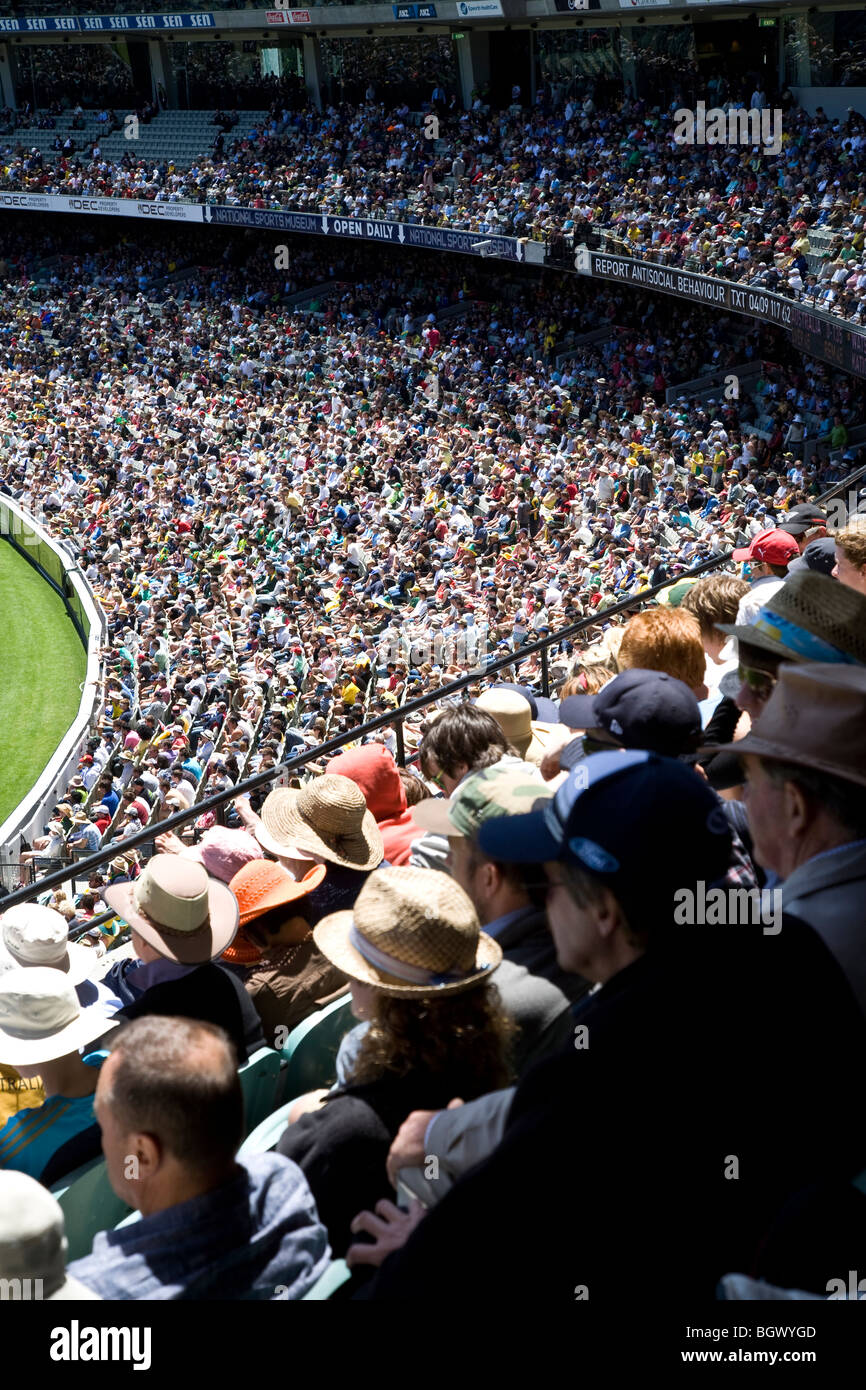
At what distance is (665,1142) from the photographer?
225cm

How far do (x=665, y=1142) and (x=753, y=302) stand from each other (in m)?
20.2

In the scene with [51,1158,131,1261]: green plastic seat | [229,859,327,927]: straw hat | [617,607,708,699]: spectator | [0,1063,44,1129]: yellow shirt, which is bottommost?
[0,1063,44,1129]: yellow shirt

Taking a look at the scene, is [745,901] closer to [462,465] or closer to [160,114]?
[462,465]

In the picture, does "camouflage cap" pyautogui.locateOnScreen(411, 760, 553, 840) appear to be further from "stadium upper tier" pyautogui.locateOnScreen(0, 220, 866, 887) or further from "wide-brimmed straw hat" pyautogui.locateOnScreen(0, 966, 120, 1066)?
"stadium upper tier" pyautogui.locateOnScreen(0, 220, 866, 887)

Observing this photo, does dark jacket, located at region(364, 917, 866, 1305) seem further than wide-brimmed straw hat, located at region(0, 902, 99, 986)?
No

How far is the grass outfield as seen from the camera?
19.3 metres

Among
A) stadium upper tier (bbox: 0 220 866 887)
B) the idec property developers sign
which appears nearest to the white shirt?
stadium upper tier (bbox: 0 220 866 887)

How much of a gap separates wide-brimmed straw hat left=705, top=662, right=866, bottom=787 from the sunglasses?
0.89 metres

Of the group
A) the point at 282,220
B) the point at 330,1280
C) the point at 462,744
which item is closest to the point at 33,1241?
the point at 330,1280

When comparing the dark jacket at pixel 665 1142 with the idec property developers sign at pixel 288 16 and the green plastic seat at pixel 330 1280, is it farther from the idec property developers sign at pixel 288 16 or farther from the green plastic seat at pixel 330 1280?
the idec property developers sign at pixel 288 16

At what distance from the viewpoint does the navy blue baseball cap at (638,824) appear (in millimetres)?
2621

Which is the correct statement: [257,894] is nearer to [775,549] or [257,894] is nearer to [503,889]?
[503,889]

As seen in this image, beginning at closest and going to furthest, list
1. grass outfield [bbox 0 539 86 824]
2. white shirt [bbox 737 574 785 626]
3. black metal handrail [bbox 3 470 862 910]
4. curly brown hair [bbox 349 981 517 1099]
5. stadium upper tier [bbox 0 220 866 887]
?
curly brown hair [bbox 349 981 517 1099], black metal handrail [bbox 3 470 862 910], white shirt [bbox 737 574 785 626], stadium upper tier [bbox 0 220 866 887], grass outfield [bbox 0 539 86 824]

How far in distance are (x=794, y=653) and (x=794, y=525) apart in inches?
151
